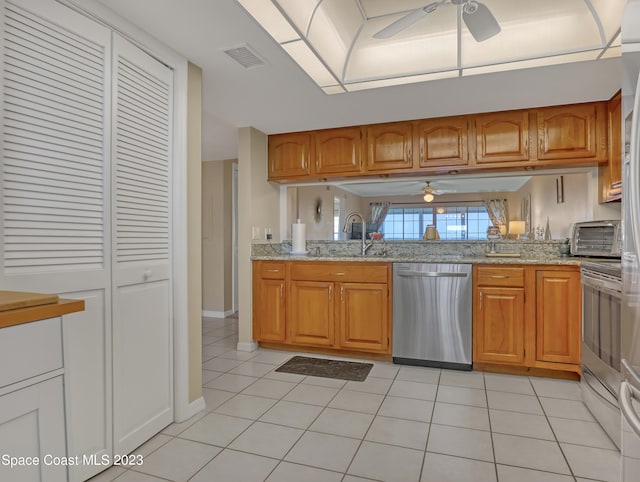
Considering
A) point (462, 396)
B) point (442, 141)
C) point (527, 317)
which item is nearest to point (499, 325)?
point (527, 317)

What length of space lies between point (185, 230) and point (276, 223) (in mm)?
1960

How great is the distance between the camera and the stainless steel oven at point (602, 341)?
6.29 ft

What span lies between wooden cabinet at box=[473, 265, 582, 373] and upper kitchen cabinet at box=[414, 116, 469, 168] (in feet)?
3.36

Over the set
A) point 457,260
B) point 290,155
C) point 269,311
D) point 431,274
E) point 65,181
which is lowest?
point 269,311

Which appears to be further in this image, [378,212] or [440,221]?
[378,212]

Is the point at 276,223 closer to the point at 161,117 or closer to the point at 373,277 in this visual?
the point at 373,277

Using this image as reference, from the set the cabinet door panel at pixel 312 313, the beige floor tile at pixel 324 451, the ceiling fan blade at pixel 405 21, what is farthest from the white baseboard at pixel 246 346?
the ceiling fan blade at pixel 405 21

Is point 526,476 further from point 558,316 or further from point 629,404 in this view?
point 558,316

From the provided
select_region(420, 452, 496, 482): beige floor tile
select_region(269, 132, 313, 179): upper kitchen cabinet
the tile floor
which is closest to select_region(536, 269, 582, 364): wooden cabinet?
the tile floor

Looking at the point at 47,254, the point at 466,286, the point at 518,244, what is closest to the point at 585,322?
the point at 466,286

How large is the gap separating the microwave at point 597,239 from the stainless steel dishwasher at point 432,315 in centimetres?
95

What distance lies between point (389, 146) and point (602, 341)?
7.49ft

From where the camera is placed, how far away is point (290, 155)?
3932 mm

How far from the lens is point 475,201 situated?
367 cm
